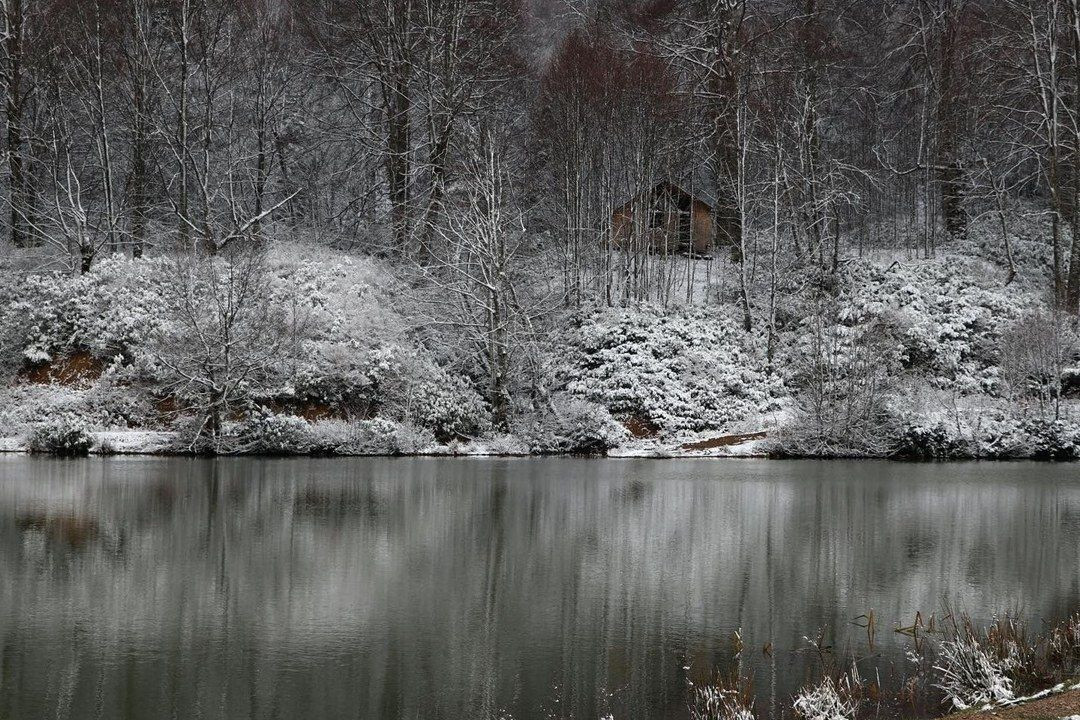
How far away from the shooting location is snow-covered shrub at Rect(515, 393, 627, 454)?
101 ft

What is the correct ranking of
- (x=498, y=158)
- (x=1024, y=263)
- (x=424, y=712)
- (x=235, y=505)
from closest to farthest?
1. (x=424, y=712)
2. (x=235, y=505)
3. (x=498, y=158)
4. (x=1024, y=263)

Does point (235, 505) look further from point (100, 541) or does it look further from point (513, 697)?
point (513, 697)

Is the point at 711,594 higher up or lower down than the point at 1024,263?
lower down

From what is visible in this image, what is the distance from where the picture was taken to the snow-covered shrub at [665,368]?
32.9m

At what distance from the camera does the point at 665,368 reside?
34.5m

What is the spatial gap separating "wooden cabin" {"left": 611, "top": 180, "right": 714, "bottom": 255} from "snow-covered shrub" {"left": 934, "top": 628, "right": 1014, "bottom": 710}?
31007mm

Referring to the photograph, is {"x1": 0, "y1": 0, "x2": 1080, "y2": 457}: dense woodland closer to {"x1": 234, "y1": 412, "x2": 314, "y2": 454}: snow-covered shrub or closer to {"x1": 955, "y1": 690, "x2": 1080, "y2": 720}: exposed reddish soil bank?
{"x1": 234, "y1": 412, "x2": 314, "y2": 454}: snow-covered shrub

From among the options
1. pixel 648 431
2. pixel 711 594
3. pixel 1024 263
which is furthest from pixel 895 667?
pixel 1024 263

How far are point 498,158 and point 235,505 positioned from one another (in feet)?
68.6

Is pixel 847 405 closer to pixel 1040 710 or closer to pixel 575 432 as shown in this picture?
pixel 575 432

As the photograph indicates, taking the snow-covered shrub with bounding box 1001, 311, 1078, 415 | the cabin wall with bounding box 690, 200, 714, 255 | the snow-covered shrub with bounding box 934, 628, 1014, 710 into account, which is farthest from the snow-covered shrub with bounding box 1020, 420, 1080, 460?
the snow-covered shrub with bounding box 934, 628, 1014, 710

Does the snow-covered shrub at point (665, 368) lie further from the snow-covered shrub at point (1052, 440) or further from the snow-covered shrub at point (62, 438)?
the snow-covered shrub at point (62, 438)

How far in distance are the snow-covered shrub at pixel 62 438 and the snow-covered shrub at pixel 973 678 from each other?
2459 centimetres

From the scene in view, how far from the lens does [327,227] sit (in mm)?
44344
